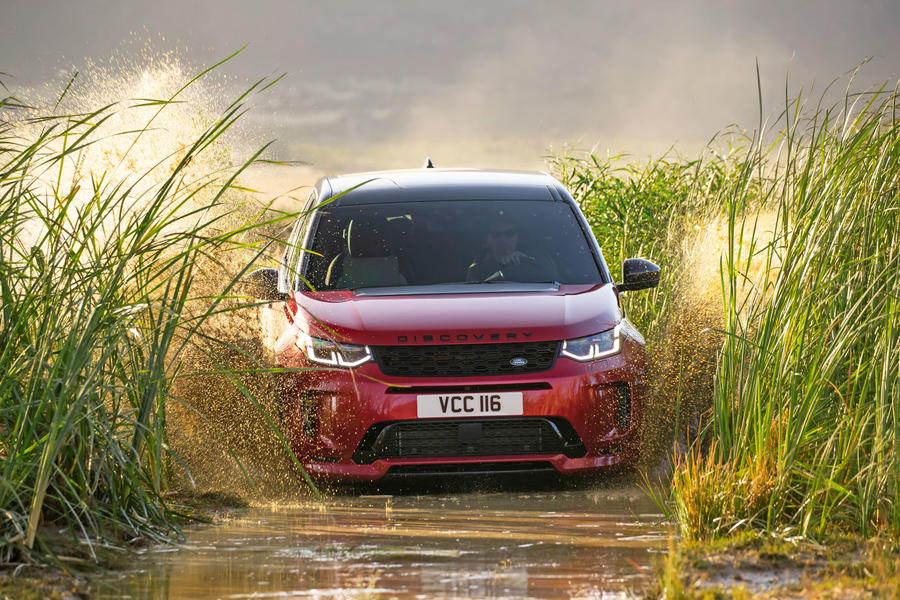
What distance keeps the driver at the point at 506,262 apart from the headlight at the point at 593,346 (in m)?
0.90

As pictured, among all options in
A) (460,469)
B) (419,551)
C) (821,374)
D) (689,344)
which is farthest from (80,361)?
(689,344)

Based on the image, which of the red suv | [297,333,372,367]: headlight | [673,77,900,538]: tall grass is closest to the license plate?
the red suv

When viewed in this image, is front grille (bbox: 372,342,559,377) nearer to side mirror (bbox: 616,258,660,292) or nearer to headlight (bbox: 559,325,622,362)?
headlight (bbox: 559,325,622,362)

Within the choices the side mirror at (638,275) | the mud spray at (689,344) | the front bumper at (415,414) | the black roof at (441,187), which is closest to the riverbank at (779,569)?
the front bumper at (415,414)

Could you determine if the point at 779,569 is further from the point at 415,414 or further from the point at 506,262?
the point at 506,262

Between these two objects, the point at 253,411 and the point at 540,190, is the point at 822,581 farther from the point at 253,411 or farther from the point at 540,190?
the point at 540,190

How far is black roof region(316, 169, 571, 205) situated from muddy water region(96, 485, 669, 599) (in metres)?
2.18

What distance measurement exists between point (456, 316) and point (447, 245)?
1.23m

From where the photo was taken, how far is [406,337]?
5.78 metres

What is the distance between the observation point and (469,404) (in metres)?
5.70

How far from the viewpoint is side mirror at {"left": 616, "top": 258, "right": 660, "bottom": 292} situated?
22.7 ft

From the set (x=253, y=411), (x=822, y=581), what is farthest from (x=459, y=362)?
(x=822, y=581)

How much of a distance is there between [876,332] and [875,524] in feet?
2.51

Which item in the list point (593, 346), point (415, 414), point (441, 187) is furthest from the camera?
point (441, 187)
